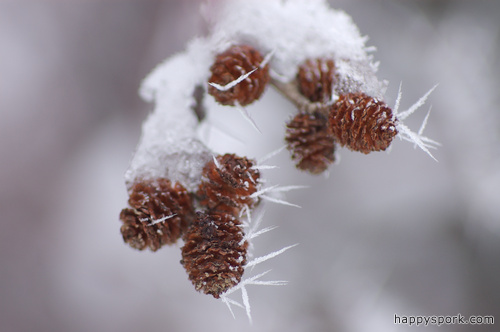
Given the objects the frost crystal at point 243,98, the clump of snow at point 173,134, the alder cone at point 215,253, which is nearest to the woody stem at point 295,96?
the frost crystal at point 243,98

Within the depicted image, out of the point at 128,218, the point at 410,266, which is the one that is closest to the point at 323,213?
the point at 410,266

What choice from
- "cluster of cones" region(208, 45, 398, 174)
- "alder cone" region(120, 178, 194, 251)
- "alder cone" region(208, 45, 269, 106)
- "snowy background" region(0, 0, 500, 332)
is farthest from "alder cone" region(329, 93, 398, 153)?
"snowy background" region(0, 0, 500, 332)

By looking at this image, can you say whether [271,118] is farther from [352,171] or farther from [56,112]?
[56,112]

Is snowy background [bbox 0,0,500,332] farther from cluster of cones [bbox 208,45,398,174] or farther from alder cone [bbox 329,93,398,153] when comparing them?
alder cone [bbox 329,93,398,153]

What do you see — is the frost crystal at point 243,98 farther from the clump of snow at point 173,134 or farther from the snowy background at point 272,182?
the snowy background at point 272,182

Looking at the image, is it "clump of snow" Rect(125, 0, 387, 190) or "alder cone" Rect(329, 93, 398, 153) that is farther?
"clump of snow" Rect(125, 0, 387, 190)
